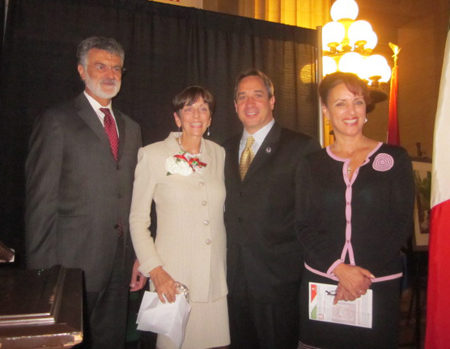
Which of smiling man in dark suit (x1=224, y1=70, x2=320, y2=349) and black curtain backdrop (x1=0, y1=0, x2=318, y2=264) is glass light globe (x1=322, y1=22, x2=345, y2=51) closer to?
black curtain backdrop (x1=0, y1=0, x2=318, y2=264)

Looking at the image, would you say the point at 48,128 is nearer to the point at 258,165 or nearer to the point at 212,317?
the point at 258,165

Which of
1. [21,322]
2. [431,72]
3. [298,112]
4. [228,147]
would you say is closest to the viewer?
[21,322]

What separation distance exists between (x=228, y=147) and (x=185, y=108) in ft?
1.19

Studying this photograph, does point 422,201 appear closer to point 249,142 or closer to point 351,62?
point 249,142

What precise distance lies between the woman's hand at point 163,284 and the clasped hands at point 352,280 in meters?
0.78

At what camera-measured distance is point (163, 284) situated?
190 cm

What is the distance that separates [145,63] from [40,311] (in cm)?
215

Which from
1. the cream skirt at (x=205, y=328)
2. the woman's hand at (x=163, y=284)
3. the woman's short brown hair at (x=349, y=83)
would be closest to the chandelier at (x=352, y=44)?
the woman's short brown hair at (x=349, y=83)

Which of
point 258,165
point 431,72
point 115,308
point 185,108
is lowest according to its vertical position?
point 115,308

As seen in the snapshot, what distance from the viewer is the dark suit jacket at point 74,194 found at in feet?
6.40

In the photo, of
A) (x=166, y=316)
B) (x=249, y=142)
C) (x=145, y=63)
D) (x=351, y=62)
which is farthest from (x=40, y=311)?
(x=351, y=62)

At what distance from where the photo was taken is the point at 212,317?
2008mm

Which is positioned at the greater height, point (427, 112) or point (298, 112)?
point (427, 112)

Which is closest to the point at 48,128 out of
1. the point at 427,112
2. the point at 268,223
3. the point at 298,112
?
the point at 268,223
